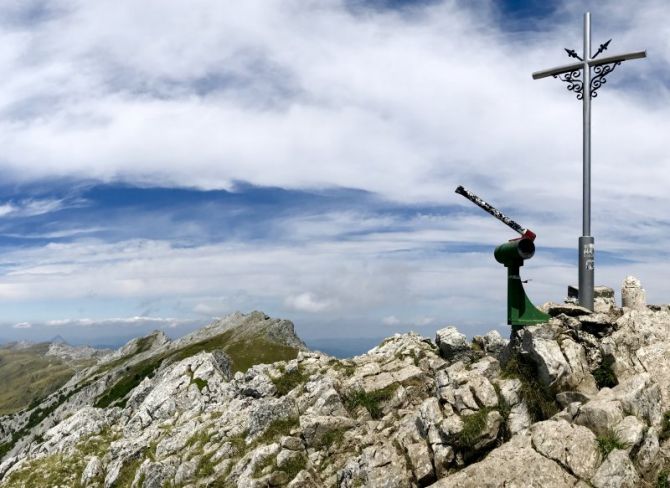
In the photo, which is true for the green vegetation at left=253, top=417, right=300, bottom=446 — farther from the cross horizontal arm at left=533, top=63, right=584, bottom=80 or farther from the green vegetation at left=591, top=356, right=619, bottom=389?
the cross horizontal arm at left=533, top=63, right=584, bottom=80

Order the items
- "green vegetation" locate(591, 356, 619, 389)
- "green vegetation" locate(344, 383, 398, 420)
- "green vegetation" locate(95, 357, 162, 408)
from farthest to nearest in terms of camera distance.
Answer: "green vegetation" locate(95, 357, 162, 408), "green vegetation" locate(344, 383, 398, 420), "green vegetation" locate(591, 356, 619, 389)

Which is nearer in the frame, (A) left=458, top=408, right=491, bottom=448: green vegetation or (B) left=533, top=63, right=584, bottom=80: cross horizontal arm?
(A) left=458, top=408, right=491, bottom=448: green vegetation

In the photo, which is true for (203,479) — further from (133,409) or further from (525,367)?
(133,409)

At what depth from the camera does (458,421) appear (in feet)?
75.5

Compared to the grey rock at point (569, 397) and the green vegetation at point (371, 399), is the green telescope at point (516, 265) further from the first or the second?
the green vegetation at point (371, 399)

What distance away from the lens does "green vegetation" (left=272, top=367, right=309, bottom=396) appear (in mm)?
42312

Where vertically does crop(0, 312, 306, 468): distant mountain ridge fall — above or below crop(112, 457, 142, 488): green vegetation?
below

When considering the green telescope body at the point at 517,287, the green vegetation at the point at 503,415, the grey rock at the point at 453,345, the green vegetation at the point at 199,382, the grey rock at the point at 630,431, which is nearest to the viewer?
the grey rock at the point at 630,431

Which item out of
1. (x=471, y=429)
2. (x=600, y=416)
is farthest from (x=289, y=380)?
→ (x=600, y=416)

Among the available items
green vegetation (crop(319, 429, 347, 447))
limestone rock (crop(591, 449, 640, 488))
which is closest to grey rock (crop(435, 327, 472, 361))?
green vegetation (crop(319, 429, 347, 447))

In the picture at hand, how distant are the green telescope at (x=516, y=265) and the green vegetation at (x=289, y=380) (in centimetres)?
1931

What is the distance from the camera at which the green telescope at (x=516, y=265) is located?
94.1ft

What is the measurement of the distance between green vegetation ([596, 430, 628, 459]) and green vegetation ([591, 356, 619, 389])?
194 inches

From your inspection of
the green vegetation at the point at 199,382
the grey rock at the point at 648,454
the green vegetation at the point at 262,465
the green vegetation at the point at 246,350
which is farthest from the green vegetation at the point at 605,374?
the green vegetation at the point at 246,350
